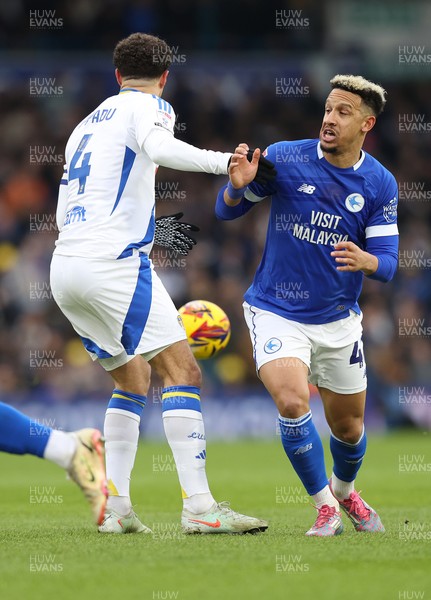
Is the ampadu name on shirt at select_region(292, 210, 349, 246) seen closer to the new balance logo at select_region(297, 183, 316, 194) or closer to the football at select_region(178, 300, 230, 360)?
the new balance logo at select_region(297, 183, 316, 194)

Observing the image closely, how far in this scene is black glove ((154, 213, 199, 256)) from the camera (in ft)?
22.1

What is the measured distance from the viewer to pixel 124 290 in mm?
6094

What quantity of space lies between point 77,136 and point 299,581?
302cm

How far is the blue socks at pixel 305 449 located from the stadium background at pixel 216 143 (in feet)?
28.3

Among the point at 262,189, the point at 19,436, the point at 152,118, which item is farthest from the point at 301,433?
the point at 152,118

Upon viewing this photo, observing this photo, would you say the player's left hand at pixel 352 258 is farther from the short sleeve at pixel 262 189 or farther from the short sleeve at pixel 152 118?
the short sleeve at pixel 152 118

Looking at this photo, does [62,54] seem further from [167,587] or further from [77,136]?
[167,587]

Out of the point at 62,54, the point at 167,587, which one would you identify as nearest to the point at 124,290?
the point at 167,587

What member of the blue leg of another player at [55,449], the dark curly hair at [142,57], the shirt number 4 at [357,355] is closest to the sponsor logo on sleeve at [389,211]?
the shirt number 4 at [357,355]

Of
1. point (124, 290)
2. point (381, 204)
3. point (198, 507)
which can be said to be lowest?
point (198, 507)

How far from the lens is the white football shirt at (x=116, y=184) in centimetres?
611

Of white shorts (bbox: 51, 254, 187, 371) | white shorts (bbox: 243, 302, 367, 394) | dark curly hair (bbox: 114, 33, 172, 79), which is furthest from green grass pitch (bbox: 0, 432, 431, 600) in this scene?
dark curly hair (bbox: 114, 33, 172, 79)

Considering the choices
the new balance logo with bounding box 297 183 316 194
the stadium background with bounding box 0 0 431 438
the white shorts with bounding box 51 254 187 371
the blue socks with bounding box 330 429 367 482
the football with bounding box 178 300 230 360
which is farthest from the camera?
the stadium background with bounding box 0 0 431 438

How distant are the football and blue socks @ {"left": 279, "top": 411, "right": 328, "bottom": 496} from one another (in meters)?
1.59
